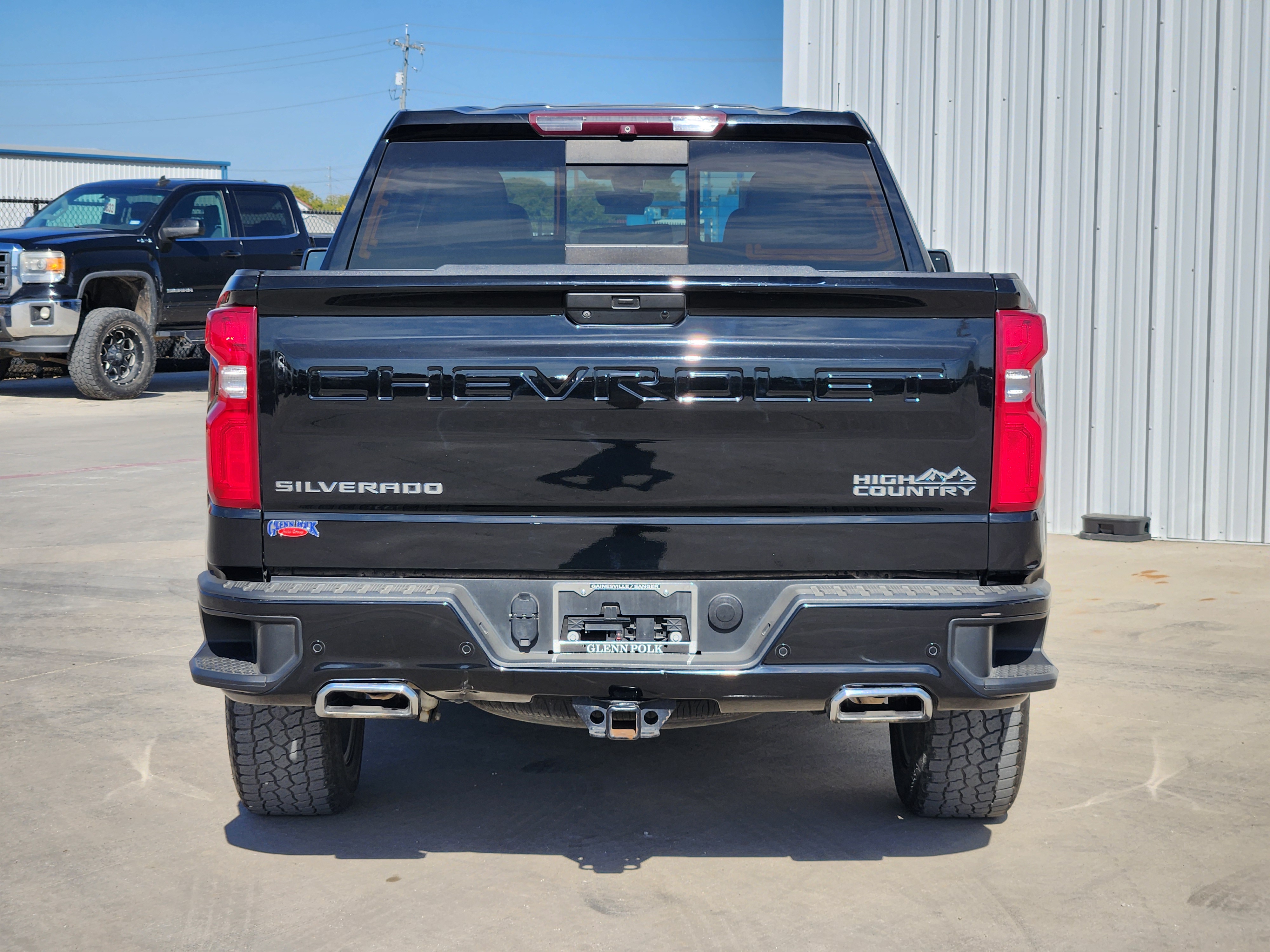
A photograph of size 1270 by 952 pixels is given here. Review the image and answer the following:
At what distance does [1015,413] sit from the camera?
3.18m

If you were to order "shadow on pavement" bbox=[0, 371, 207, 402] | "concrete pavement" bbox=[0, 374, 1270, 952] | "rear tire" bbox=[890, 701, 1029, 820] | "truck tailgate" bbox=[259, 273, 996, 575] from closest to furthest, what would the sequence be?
"truck tailgate" bbox=[259, 273, 996, 575] < "concrete pavement" bbox=[0, 374, 1270, 952] < "rear tire" bbox=[890, 701, 1029, 820] < "shadow on pavement" bbox=[0, 371, 207, 402]

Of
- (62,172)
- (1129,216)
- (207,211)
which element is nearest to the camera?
(1129,216)

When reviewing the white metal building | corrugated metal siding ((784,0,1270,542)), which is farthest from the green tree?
corrugated metal siding ((784,0,1270,542))

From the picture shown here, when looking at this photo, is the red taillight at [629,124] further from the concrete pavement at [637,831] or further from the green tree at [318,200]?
the green tree at [318,200]

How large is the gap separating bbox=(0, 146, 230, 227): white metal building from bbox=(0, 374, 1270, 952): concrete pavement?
40.1 meters

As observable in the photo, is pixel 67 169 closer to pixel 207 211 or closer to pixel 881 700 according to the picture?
pixel 207 211

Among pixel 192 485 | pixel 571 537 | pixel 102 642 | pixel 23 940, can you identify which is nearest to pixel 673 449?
pixel 571 537

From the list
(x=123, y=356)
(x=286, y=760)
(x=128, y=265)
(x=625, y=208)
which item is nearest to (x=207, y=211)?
(x=128, y=265)

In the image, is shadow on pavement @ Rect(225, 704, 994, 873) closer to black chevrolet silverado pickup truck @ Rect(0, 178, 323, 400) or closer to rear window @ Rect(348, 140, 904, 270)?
rear window @ Rect(348, 140, 904, 270)

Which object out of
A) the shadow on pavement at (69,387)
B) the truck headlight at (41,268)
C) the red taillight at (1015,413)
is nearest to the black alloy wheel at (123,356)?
the shadow on pavement at (69,387)

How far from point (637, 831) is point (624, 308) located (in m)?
1.56

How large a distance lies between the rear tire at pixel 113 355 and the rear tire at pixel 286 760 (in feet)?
41.0

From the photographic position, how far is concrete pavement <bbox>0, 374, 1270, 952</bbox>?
10.7ft

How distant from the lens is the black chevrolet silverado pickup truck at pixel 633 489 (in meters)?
3.16
